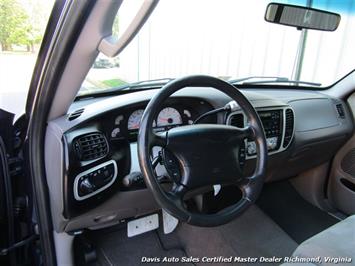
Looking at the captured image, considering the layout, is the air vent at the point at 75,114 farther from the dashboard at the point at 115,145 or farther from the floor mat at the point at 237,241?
the floor mat at the point at 237,241

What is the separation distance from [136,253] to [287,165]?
1.10 meters

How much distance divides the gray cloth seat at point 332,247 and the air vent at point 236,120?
0.61 meters

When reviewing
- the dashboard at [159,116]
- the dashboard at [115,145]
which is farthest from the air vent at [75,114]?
the dashboard at [159,116]

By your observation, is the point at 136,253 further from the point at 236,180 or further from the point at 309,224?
the point at 309,224

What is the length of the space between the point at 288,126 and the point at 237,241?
2.62 ft

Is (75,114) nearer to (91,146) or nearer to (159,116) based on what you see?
(91,146)

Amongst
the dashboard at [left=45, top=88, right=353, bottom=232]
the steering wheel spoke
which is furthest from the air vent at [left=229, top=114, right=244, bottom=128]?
the steering wheel spoke

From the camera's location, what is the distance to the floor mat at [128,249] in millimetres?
1778

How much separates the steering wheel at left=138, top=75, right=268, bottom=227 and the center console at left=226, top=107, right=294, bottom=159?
1.39 feet

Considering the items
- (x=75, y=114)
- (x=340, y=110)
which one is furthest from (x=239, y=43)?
(x=75, y=114)

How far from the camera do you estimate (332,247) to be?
0.93 meters

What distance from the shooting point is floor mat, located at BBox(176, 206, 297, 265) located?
1.92 m

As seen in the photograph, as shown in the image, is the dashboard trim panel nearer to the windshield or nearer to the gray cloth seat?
the gray cloth seat

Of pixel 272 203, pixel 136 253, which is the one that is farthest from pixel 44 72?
pixel 272 203
